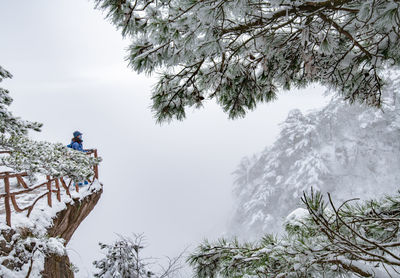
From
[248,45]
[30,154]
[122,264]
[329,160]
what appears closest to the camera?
[248,45]

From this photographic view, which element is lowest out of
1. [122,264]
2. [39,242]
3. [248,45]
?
[39,242]

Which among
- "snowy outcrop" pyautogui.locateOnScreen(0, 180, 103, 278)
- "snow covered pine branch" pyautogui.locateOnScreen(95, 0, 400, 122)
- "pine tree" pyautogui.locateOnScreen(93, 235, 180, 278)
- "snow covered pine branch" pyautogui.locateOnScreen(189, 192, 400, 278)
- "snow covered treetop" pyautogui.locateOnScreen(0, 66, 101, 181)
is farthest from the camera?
"pine tree" pyautogui.locateOnScreen(93, 235, 180, 278)

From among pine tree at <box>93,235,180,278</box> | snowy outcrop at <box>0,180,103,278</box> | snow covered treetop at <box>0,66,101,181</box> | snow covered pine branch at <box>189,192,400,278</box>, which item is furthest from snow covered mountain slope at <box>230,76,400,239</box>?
snow covered treetop at <box>0,66,101,181</box>

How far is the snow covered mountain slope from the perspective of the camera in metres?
22.0

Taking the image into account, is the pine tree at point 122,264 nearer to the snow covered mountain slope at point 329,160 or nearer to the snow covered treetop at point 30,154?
the snow covered treetop at point 30,154

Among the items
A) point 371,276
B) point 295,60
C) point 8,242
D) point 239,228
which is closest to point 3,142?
point 8,242

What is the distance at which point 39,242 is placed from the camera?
3.49 metres

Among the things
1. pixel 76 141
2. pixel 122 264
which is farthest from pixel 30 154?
pixel 76 141

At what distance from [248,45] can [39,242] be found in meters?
3.90

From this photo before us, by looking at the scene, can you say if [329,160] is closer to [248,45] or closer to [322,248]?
[248,45]

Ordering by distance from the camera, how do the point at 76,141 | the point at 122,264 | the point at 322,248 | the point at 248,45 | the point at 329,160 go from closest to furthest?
the point at 322,248, the point at 248,45, the point at 122,264, the point at 76,141, the point at 329,160

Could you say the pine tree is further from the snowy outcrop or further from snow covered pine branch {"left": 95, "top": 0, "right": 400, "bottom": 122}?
snow covered pine branch {"left": 95, "top": 0, "right": 400, "bottom": 122}

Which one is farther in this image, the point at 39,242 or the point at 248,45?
the point at 39,242

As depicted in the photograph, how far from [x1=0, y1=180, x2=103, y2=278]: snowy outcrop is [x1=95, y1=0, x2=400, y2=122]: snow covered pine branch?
2.76 meters
